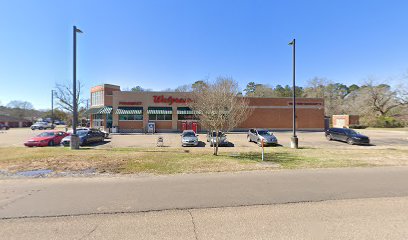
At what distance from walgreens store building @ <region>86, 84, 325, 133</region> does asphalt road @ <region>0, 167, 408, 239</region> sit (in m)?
25.8

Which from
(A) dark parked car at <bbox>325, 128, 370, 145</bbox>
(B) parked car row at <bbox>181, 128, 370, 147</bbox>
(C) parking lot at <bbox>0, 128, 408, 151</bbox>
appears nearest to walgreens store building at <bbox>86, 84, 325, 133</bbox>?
(C) parking lot at <bbox>0, 128, 408, 151</bbox>

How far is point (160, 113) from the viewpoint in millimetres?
35906

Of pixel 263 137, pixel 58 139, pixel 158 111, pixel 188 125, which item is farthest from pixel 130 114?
pixel 263 137

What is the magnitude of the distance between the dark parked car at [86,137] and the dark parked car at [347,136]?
2321 cm

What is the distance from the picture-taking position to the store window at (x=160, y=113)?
35.9 m

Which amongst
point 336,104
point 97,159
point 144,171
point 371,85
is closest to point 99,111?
point 97,159

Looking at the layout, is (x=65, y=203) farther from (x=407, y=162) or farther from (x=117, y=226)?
(x=407, y=162)

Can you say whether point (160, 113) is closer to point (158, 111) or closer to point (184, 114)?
point (158, 111)

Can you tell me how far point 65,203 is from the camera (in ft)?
17.9

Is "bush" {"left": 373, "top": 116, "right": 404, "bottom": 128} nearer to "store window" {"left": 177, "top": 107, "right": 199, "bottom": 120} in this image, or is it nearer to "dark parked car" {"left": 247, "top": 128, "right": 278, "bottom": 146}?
"store window" {"left": 177, "top": 107, "right": 199, "bottom": 120}

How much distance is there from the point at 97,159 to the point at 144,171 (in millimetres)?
3584

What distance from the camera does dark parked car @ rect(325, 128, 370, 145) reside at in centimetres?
2095

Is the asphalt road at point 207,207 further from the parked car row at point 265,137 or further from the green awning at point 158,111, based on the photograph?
the green awning at point 158,111

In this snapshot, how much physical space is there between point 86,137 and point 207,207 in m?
17.9
